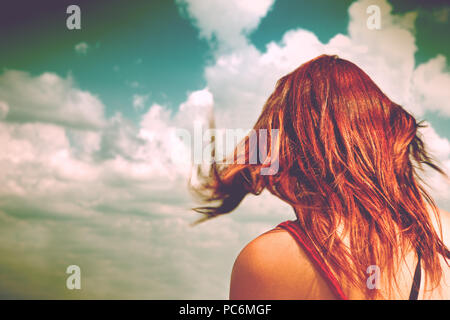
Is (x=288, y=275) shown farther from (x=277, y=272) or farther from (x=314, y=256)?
(x=314, y=256)

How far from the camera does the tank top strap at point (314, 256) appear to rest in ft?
7.56

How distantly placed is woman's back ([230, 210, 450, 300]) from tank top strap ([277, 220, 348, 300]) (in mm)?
16

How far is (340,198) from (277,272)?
0.65 m

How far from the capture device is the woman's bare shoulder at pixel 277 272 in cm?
235

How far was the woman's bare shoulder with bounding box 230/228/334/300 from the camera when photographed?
7.70 feet

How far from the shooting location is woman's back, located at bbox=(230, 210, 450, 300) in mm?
2340

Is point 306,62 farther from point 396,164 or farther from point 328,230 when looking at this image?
point 328,230

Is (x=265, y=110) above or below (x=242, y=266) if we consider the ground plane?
above

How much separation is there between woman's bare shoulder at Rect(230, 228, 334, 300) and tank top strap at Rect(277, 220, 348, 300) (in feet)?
0.09

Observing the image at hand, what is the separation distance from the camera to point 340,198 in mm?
2529

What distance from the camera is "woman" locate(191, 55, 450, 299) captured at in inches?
93.4

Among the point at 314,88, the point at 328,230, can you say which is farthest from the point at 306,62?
the point at 328,230

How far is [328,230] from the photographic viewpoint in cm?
241
